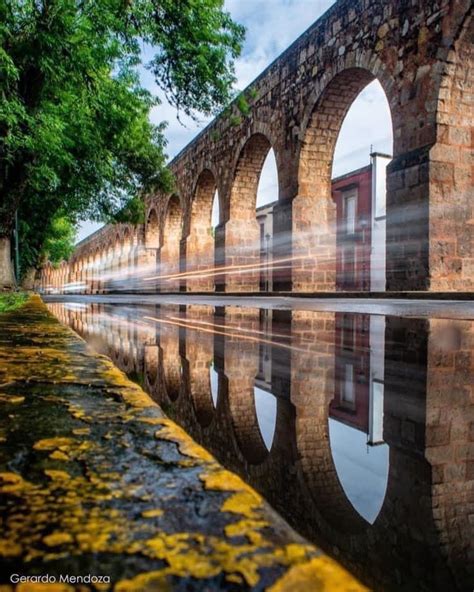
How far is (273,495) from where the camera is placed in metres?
0.64

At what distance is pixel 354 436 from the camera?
2.83 feet

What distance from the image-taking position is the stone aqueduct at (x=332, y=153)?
257 inches

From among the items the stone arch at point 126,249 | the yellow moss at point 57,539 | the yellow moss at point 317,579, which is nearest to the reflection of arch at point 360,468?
the yellow moss at point 317,579

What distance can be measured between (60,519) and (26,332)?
197cm

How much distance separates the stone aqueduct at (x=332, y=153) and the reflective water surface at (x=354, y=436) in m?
5.22

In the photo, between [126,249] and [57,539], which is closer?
[57,539]

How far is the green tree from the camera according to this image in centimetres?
650

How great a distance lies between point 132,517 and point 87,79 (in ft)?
28.1

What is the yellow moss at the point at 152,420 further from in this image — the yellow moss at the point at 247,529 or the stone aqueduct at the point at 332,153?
the stone aqueduct at the point at 332,153

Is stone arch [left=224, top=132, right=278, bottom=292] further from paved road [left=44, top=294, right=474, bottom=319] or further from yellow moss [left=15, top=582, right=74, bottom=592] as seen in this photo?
yellow moss [left=15, top=582, right=74, bottom=592]

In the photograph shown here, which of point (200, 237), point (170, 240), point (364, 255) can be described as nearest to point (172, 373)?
point (200, 237)

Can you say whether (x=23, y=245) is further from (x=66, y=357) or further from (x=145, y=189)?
(x=66, y=357)

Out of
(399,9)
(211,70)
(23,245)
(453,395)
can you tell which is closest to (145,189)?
(211,70)

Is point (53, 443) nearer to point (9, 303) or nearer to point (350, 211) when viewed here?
point (9, 303)
